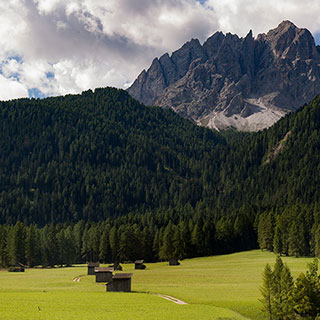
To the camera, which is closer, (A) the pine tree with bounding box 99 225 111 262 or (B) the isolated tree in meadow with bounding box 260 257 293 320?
(B) the isolated tree in meadow with bounding box 260 257 293 320

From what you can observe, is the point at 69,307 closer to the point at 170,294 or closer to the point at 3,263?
the point at 170,294

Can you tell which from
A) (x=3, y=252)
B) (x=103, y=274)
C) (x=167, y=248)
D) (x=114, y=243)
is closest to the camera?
(x=103, y=274)

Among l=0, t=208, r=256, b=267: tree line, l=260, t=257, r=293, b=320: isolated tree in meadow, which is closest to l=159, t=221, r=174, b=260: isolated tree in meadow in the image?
l=0, t=208, r=256, b=267: tree line

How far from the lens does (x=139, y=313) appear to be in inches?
2003

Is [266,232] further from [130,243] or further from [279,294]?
[279,294]

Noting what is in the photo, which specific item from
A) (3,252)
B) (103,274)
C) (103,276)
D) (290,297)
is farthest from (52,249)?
(290,297)

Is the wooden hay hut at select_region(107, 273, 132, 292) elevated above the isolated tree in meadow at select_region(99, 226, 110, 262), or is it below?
below

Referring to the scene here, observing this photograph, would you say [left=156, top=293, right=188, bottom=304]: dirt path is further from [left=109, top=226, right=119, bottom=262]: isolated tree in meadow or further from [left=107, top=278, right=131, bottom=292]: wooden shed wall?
[left=109, top=226, right=119, bottom=262]: isolated tree in meadow

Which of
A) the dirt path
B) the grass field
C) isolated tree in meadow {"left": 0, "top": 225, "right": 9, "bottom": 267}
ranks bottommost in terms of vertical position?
the dirt path

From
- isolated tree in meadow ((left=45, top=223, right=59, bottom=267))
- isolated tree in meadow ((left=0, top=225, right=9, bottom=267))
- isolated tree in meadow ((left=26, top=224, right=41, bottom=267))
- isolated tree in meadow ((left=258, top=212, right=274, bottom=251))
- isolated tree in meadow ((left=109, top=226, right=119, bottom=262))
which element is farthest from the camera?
isolated tree in meadow ((left=109, top=226, right=119, bottom=262))

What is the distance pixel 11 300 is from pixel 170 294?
26653mm

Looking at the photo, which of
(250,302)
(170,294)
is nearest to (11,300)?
(170,294)

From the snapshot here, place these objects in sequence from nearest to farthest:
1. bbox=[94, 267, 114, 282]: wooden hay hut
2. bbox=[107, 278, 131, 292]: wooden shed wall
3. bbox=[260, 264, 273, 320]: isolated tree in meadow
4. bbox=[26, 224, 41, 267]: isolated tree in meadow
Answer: bbox=[260, 264, 273, 320]: isolated tree in meadow < bbox=[107, 278, 131, 292]: wooden shed wall < bbox=[94, 267, 114, 282]: wooden hay hut < bbox=[26, 224, 41, 267]: isolated tree in meadow

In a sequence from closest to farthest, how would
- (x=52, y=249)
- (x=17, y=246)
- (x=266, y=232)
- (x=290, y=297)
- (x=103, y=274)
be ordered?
1. (x=290, y=297)
2. (x=103, y=274)
3. (x=17, y=246)
4. (x=266, y=232)
5. (x=52, y=249)
